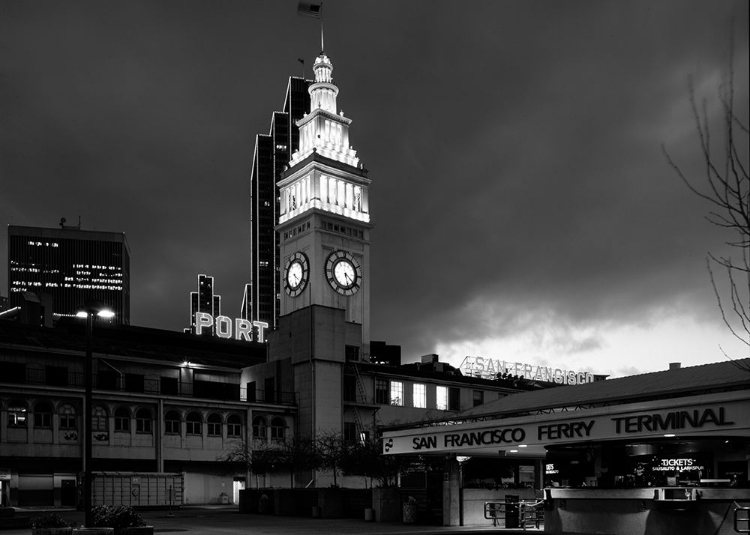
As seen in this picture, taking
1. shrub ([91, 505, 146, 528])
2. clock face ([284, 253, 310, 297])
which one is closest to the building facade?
clock face ([284, 253, 310, 297])

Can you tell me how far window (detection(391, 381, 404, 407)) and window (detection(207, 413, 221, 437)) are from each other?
59.6 ft

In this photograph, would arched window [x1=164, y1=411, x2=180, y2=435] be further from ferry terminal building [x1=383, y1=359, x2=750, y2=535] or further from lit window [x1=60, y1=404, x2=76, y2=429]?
ferry terminal building [x1=383, y1=359, x2=750, y2=535]

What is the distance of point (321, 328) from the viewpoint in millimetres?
81812

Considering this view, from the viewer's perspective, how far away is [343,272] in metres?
109

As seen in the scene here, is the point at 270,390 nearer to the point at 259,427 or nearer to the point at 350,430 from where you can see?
the point at 259,427

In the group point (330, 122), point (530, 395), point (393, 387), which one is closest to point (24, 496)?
point (393, 387)

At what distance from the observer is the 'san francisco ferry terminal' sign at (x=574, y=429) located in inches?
1102

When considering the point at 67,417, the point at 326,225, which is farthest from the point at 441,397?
the point at 67,417

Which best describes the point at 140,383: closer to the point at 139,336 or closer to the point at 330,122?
the point at 139,336

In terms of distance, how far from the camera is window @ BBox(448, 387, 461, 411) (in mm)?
92062

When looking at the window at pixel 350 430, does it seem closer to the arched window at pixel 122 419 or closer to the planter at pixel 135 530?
the arched window at pixel 122 419

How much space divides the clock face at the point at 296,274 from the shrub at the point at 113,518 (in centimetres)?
7731

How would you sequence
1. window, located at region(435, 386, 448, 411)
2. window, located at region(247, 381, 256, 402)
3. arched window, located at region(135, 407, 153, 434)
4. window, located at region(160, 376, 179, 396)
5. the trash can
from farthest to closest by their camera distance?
window, located at region(435, 386, 448, 411) < window, located at region(247, 381, 256, 402) < window, located at region(160, 376, 179, 396) < arched window, located at region(135, 407, 153, 434) < the trash can

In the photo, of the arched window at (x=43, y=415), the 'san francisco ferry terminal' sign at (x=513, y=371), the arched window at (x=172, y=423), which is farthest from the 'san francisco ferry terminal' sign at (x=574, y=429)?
the 'san francisco ferry terminal' sign at (x=513, y=371)
